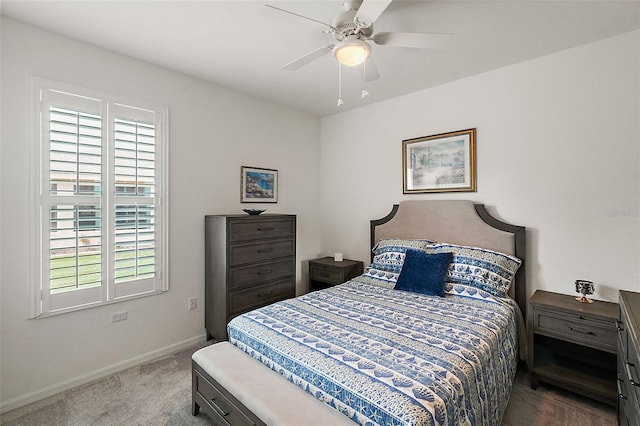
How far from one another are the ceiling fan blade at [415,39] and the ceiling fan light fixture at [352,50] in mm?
119

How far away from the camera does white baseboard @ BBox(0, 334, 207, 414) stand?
7.00 ft

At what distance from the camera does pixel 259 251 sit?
320 centimetres

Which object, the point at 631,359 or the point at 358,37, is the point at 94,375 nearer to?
the point at 358,37

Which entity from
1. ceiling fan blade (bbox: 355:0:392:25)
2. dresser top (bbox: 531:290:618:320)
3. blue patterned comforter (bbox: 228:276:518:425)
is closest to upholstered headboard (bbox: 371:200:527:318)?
dresser top (bbox: 531:290:618:320)

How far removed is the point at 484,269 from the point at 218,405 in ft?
7.39

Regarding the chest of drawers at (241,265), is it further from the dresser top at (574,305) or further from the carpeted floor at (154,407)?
the dresser top at (574,305)

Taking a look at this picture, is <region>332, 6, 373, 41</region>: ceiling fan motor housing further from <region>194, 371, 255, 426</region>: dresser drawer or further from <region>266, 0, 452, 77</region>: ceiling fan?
<region>194, 371, 255, 426</region>: dresser drawer

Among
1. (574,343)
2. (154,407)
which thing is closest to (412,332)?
(574,343)

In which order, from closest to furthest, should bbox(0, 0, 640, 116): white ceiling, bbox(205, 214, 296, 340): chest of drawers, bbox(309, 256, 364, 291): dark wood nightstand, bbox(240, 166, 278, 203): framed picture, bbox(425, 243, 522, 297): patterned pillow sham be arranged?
bbox(0, 0, 640, 116): white ceiling
bbox(425, 243, 522, 297): patterned pillow sham
bbox(205, 214, 296, 340): chest of drawers
bbox(240, 166, 278, 203): framed picture
bbox(309, 256, 364, 291): dark wood nightstand

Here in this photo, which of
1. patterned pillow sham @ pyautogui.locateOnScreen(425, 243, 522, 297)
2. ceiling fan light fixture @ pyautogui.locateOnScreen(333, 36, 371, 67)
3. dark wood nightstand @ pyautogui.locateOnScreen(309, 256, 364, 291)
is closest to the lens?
ceiling fan light fixture @ pyautogui.locateOnScreen(333, 36, 371, 67)

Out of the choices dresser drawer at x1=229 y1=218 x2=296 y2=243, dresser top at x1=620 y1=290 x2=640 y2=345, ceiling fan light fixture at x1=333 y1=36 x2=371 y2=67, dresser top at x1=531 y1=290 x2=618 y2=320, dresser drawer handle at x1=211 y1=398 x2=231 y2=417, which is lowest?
dresser drawer handle at x1=211 y1=398 x2=231 y2=417

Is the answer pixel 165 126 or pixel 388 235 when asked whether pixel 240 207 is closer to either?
pixel 165 126

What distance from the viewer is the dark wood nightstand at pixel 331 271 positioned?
12.1ft

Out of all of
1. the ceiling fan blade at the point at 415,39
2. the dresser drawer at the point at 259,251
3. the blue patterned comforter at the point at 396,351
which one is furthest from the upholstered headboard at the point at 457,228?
the ceiling fan blade at the point at 415,39
